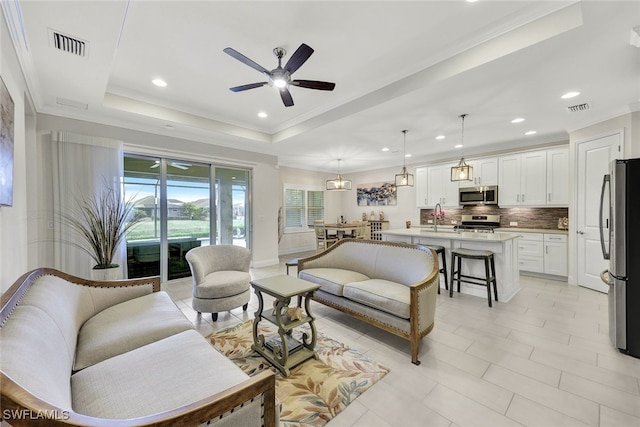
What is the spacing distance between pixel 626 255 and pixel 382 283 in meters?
2.14

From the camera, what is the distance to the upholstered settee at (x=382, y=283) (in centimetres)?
226

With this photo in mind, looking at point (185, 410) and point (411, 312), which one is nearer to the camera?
point (185, 410)

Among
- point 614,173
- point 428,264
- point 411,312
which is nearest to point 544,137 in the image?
point 614,173

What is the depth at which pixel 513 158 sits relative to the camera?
526cm

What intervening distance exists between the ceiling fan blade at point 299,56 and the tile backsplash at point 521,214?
5567 mm

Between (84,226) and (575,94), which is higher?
(575,94)

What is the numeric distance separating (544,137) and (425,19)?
4.36 metres

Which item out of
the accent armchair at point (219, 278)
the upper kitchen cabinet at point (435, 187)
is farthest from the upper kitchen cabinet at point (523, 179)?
the accent armchair at point (219, 278)

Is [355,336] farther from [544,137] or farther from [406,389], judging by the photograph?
[544,137]

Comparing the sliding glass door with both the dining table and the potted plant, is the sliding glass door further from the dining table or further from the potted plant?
the dining table

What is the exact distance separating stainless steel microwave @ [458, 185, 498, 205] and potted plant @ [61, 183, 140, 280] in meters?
6.50

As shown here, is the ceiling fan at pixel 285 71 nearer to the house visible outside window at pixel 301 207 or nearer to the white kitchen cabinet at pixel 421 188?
the white kitchen cabinet at pixel 421 188

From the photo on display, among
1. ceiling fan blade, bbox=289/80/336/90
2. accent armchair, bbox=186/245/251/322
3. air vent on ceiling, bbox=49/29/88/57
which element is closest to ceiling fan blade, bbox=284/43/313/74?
ceiling fan blade, bbox=289/80/336/90

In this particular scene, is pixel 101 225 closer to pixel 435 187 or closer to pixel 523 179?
pixel 435 187
